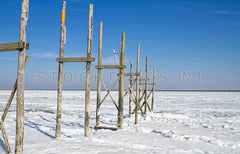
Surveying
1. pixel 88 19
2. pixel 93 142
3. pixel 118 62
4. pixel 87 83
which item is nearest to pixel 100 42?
pixel 118 62

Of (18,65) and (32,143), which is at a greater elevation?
(18,65)

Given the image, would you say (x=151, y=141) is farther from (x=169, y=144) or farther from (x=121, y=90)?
(x=121, y=90)

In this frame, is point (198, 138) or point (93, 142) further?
point (198, 138)

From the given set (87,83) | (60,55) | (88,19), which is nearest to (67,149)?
(87,83)

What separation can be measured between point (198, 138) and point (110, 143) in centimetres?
334

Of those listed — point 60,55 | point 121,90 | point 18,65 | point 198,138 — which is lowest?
point 198,138

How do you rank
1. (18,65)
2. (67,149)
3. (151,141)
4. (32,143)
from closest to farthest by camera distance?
(18,65) → (67,149) → (32,143) → (151,141)

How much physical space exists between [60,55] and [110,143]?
3365 millimetres

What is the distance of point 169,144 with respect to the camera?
23.9 feet

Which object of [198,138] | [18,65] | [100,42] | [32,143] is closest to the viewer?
[18,65]

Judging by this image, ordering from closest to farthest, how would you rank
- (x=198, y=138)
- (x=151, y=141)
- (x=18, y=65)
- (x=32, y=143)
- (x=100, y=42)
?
(x=18, y=65), (x=32, y=143), (x=151, y=141), (x=198, y=138), (x=100, y=42)

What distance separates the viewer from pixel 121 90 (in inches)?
404

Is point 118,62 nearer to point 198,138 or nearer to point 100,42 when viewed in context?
point 100,42

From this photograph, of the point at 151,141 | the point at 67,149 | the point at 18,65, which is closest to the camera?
the point at 18,65
